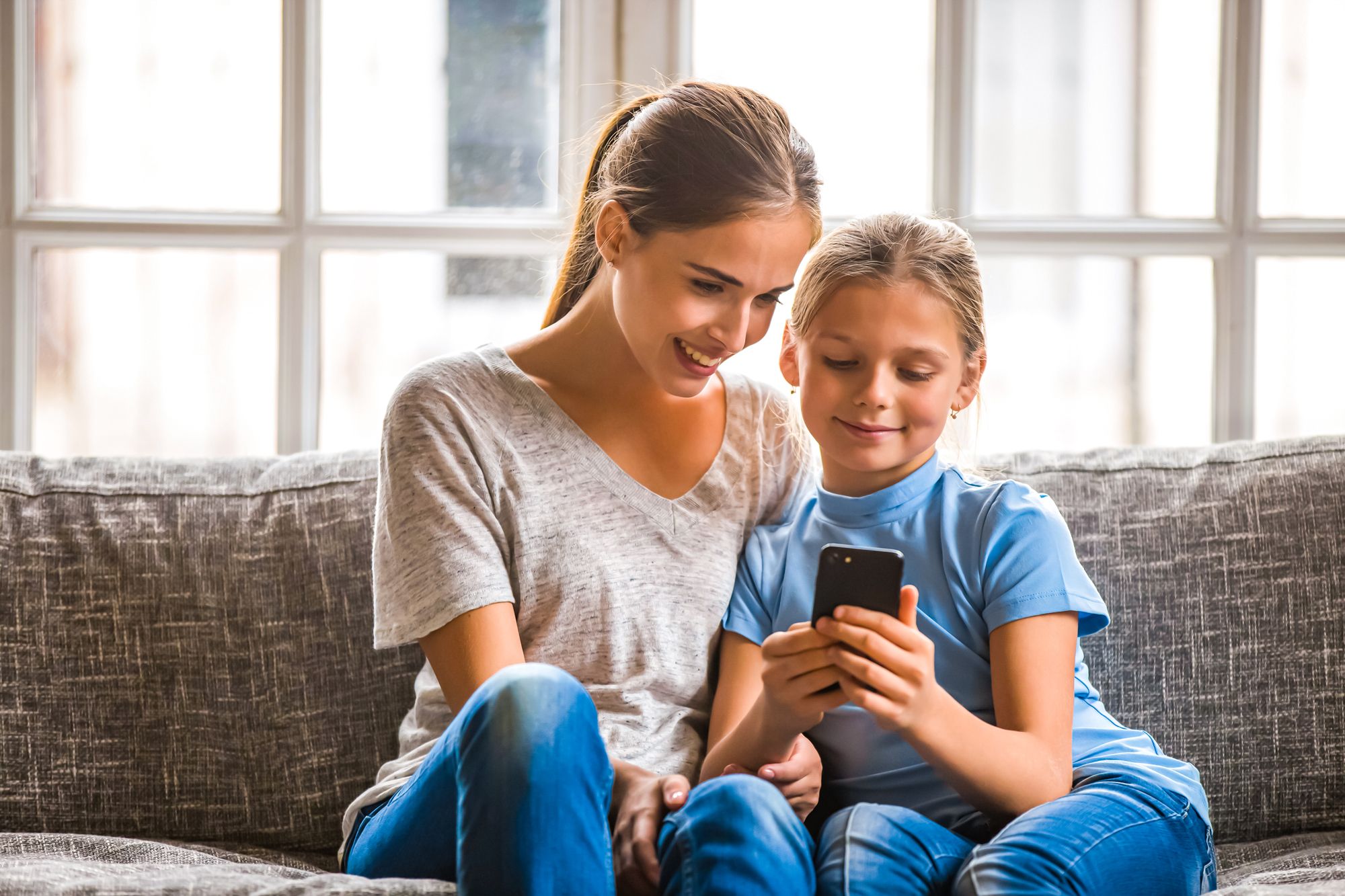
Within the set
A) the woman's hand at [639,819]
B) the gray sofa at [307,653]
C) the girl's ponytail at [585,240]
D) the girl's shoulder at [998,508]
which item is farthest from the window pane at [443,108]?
the woman's hand at [639,819]

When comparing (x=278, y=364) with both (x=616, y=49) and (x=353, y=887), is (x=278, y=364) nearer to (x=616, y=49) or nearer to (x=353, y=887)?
(x=616, y=49)

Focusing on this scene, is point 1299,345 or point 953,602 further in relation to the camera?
point 1299,345

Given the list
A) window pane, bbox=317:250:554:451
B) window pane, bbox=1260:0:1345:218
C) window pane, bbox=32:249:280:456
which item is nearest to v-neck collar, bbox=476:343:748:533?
window pane, bbox=317:250:554:451

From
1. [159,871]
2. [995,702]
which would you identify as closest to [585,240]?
[995,702]

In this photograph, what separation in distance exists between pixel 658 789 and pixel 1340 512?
959mm

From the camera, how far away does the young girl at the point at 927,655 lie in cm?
100

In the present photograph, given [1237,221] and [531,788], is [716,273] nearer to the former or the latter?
[531,788]

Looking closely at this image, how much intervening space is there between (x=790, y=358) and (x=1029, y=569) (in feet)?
1.13

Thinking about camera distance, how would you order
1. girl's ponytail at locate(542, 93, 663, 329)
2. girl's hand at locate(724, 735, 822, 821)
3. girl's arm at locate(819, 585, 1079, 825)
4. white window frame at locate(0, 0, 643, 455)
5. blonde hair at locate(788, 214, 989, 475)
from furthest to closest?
white window frame at locate(0, 0, 643, 455) < girl's ponytail at locate(542, 93, 663, 329) < blonde hair at locate(788, 214, 989, 475) < girl's hand at locate(724, 735, 822, 821) < girl's arm at locate(819, 585, 1079, 825)

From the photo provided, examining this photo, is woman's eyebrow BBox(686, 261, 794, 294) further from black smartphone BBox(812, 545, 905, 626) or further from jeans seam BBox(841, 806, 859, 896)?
jeans seam BBox(841, 806, 859, 896)

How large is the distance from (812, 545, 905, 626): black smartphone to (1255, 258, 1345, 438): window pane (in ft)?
4.09

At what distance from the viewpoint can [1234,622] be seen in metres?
1.42

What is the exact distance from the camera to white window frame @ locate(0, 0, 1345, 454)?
186cm

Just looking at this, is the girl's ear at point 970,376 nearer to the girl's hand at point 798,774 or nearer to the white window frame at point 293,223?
the girl's hand at point 798,774
